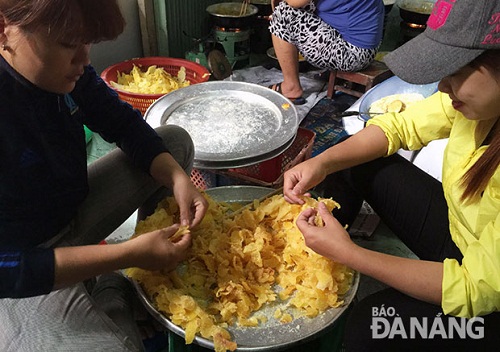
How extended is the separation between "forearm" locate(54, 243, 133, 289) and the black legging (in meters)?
0.79

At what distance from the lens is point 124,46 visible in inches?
161

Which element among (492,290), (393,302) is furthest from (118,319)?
(492,290)

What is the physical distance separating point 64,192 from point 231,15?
3477 millimetres

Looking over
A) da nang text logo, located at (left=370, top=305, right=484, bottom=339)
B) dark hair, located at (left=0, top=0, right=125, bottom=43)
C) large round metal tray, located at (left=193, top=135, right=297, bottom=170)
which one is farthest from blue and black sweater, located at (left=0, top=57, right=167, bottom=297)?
da nang text logo, located at (left=370, top=305, right=484, bottom=339)

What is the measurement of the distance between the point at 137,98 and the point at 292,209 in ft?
5.62

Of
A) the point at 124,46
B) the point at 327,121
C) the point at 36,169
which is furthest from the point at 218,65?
the point at 36,169

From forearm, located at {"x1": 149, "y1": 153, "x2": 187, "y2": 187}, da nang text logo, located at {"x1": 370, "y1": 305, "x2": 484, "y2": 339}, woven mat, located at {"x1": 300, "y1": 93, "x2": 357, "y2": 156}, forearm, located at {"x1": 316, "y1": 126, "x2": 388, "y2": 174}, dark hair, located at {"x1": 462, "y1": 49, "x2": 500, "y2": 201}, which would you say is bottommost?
woven mat, located at {"x1": 300, "y1": 93, "x2": 357, "y2": 156}

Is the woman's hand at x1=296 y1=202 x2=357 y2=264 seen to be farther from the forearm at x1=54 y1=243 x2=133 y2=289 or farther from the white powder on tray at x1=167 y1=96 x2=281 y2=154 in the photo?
the white powder on tray at x1=167 y1=96 x2=281 y2=154

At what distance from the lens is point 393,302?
144 cm

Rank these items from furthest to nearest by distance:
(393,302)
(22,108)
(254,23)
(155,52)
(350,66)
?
(254,23) → (155,52) → (350,66) → (393,302) → (22,108)

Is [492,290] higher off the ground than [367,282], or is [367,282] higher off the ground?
[492,290]

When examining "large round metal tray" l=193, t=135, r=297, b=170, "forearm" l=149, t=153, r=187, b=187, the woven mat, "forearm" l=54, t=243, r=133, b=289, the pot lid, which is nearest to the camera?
"forearm" l=54, t=243, r=133, b=289

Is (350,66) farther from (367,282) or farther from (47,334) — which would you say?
(47,334)

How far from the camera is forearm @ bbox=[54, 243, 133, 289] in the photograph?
4.09 feet
